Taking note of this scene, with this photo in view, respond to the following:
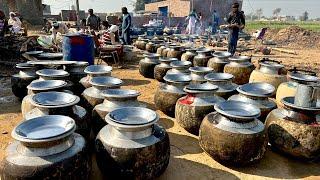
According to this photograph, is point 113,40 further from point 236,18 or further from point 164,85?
point 164,85

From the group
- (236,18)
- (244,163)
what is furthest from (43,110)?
(236,18)

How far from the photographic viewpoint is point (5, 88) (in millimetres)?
7246

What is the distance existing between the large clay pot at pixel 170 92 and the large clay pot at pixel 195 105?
1.61 feet

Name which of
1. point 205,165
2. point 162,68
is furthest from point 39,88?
point 162,68

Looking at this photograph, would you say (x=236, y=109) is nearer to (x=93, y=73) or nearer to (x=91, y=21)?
(x=93, y=73)

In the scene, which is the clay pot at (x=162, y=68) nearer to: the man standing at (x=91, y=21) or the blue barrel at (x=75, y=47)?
the blue barrel at (x=75, y=47)

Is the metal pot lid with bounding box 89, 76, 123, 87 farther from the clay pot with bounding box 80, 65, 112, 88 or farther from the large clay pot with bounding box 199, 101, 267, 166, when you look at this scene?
the large clay pot with bounding box 199, 101, 267, 166

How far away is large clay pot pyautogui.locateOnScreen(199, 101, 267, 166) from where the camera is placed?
11.5 feet

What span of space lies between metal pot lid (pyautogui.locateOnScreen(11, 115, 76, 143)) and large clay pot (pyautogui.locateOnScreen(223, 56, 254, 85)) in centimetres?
500

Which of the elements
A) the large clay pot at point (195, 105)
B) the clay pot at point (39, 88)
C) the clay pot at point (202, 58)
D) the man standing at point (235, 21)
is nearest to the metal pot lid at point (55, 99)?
the clay pot at point (39, 88)

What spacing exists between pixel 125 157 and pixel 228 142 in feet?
4.51

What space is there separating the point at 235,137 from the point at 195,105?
1.05 metres

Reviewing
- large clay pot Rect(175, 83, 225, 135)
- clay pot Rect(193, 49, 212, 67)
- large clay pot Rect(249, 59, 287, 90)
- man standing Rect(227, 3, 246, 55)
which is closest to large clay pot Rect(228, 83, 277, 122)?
large clay pot Rect(175, 83, 225, 135)

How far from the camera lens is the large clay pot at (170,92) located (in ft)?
16.9
